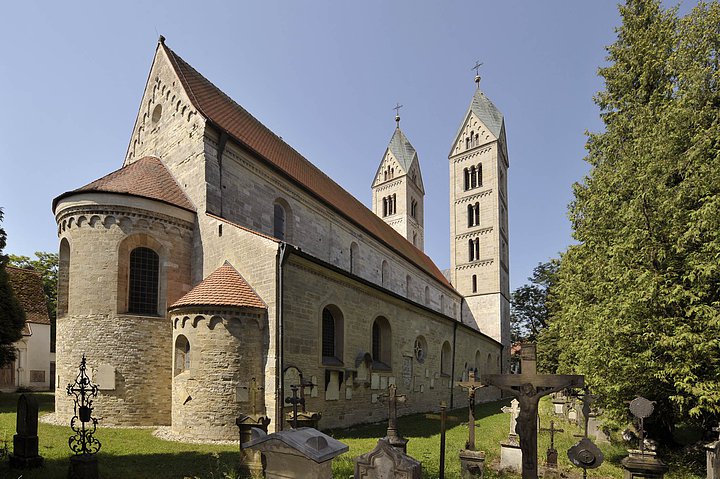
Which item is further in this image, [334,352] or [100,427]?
[334,352]

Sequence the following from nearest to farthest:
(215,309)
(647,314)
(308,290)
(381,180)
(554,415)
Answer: (647,314), (215,309), (308,290), (554,415), (381,180)

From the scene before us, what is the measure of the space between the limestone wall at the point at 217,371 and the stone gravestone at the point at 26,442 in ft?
13.1

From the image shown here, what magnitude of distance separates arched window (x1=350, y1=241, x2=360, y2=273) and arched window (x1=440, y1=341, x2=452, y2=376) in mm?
6432

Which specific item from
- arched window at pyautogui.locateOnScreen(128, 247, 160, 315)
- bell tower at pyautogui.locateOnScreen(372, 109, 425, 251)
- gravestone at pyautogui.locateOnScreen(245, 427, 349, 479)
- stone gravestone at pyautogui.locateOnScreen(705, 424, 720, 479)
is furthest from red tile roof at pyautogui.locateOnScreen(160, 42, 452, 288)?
bell tower at pyautogui.locateOnScreen(372, 109, 425, 251)

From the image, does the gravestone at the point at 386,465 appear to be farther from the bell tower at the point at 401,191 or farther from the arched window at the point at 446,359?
the bell tower at the point at 401,191

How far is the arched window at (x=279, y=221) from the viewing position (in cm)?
1819

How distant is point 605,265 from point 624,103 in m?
5.08

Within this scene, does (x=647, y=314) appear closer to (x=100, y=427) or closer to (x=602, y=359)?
(x=602, y=359)

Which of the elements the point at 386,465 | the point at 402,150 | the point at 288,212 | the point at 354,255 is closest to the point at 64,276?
→ the point at 288,212

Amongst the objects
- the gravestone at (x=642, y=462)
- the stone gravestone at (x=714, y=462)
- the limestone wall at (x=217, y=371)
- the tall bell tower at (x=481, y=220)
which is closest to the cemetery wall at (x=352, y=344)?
the limestone wall at (x=217, y=371)

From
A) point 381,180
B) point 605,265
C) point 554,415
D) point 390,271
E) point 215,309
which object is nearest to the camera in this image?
point 605,265

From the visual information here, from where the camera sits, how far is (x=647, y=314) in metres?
9.85

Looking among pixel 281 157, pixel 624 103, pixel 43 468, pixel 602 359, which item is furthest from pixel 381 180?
pixel 43 468

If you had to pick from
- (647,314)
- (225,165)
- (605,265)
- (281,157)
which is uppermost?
(281,157)
